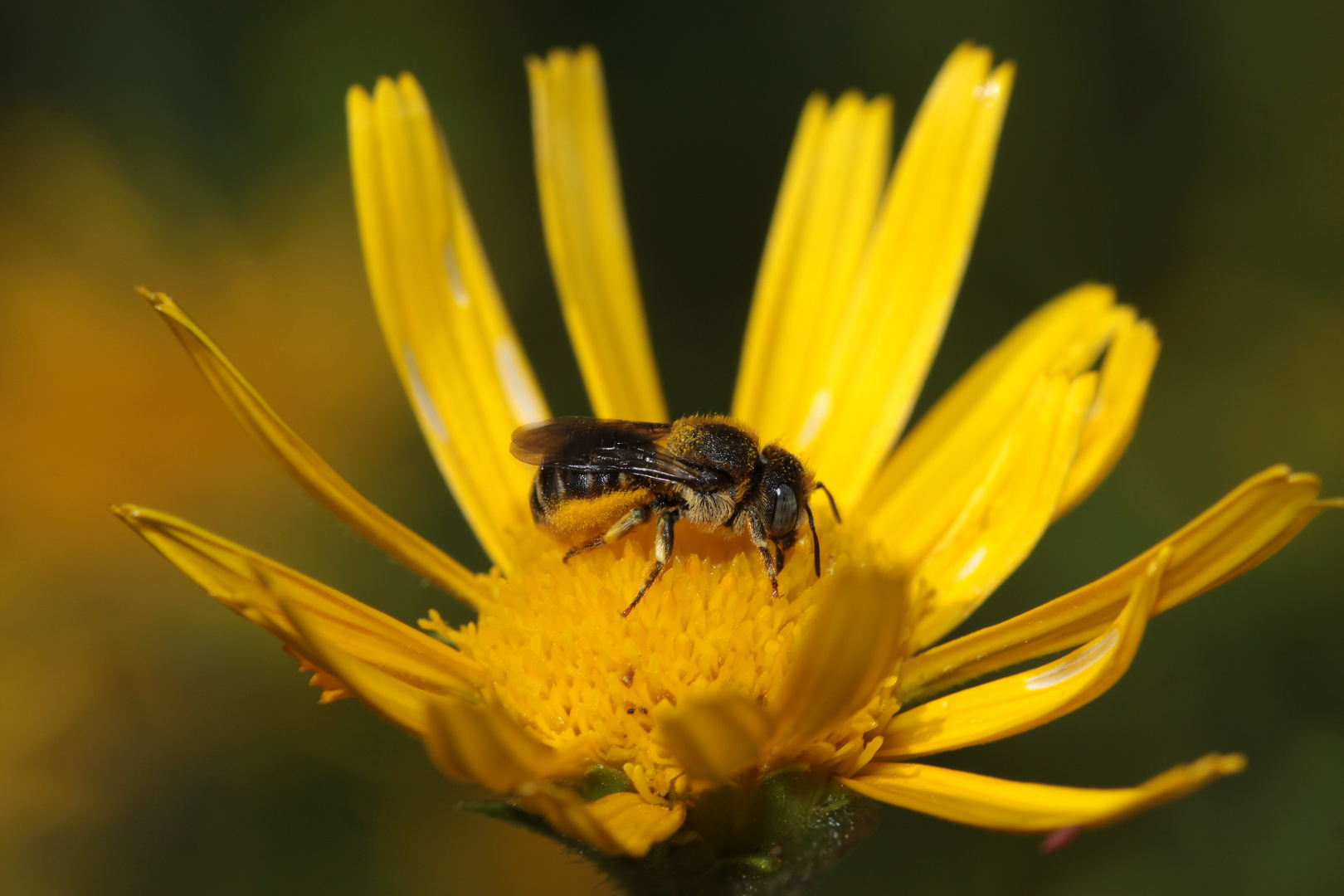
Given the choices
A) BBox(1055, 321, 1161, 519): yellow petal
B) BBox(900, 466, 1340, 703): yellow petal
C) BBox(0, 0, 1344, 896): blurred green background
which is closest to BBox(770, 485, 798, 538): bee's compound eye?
BBox(900, 466, 1340, 703): yellow petal

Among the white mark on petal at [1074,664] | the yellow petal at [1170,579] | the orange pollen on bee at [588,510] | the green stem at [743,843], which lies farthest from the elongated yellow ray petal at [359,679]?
the white mark on petal at [1074,664]

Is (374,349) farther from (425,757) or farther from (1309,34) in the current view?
(1309,34)

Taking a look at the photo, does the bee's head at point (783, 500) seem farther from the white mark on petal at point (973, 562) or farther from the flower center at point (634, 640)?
the white mark on petal at point (973, 562)

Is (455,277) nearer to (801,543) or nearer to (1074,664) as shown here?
(801,543)

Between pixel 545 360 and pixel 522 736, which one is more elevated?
pixel 545 360

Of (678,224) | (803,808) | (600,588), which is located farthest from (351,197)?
(803,808)

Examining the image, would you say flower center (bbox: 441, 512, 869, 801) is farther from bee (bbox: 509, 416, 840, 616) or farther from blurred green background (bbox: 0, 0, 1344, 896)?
blurred green background (bbox: 0, 0, 1344, 896)
